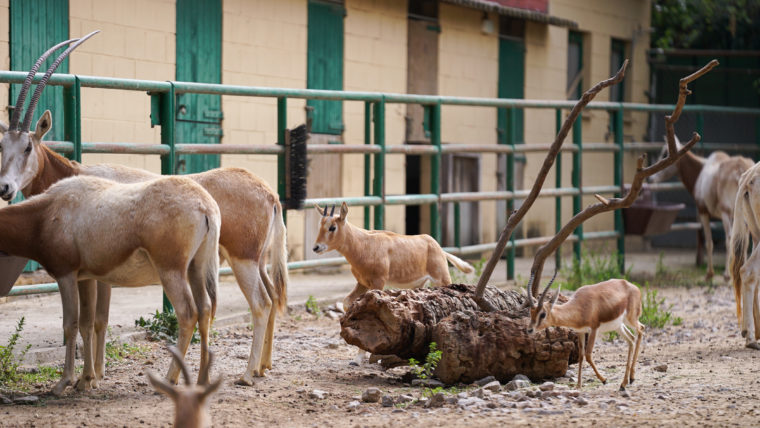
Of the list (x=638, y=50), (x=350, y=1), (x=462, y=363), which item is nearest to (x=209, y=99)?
(x=350, y=1)

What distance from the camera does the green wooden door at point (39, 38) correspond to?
393 inches

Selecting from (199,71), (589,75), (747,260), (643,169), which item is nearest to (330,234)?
(643,169)

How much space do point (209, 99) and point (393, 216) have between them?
3666mm

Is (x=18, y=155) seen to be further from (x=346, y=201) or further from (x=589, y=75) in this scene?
(x=589, y=75)

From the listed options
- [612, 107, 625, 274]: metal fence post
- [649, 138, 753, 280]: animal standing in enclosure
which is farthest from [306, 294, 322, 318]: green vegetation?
[649, 138, 753, 280]: animal standing in enclosure

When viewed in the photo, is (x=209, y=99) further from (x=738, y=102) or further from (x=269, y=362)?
(x=738, y=102)

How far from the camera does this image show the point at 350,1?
541 inches

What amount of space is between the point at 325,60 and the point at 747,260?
21.7ft

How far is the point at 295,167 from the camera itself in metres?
9.23

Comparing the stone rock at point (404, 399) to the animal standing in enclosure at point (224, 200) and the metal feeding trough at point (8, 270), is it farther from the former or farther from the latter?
the metal feeding trough at point (8, 270)

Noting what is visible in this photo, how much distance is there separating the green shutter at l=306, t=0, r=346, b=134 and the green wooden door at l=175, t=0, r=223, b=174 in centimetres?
150

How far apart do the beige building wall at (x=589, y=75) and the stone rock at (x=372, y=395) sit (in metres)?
10.8

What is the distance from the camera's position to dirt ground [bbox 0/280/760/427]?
5605mm

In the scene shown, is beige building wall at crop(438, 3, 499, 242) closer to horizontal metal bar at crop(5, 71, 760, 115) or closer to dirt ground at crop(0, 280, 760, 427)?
horizontal metal bar at crop(5, 71, 760, 115)
